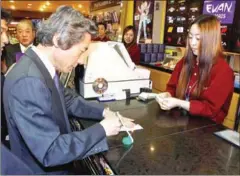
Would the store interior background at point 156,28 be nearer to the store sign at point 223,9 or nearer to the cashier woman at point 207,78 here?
the store sign at point 223,9

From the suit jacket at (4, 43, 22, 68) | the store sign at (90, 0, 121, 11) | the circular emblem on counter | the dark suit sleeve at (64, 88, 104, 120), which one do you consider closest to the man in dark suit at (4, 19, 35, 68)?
the suit jacket at (4, 43, 22, 68)

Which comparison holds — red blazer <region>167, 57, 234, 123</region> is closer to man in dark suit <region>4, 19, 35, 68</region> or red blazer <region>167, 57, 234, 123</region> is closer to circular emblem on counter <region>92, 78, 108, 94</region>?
circular emblem on counter <region>92, 78, 108, 94</region>

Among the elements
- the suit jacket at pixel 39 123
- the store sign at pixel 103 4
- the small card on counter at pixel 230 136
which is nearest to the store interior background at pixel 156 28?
the store sign at pixel 103 4

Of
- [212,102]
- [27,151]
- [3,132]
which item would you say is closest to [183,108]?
[212,102]

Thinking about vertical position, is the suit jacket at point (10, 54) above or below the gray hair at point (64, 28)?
below

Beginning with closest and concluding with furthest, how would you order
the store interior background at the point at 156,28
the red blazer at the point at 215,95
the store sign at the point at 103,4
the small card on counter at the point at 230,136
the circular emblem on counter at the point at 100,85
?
the small card on counter at the point at 230,136, the red blazer at the point at 215,95, the circular emblem on counter at the point at 100,85, the store interior background at the point at 156,28, the store sign at the point at 103,4

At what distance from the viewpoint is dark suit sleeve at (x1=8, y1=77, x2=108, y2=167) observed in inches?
33.4

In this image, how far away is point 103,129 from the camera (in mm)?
1032

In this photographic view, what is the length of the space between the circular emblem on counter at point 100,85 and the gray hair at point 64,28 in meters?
0.77

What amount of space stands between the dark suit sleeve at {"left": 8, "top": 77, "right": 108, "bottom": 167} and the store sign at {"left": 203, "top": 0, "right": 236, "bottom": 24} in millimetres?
3170

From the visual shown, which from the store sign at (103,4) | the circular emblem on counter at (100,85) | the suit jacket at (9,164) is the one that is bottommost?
the suit jacket at (9,164)

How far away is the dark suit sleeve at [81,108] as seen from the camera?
140cm

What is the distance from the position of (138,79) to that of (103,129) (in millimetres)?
977

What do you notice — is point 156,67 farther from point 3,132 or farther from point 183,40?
point 3,132
